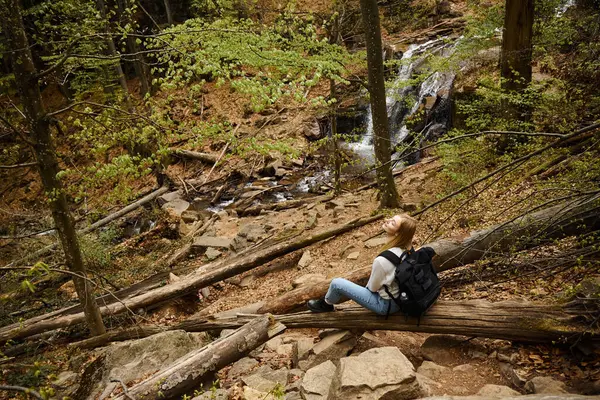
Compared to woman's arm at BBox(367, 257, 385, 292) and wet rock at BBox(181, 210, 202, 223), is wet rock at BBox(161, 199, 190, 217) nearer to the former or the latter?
wet rock at BBox(181, 210, 202, 223)

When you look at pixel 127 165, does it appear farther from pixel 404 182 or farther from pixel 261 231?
pixel 404 182

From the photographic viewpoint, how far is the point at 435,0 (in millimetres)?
22531

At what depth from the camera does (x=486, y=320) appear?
4.14 m

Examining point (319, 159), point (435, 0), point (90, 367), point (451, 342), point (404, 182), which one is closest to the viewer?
point (451, 342)

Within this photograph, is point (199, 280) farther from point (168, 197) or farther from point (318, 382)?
point (168, 197)

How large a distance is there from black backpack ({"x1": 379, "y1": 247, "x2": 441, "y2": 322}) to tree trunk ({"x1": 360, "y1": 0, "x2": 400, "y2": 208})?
3836 mm

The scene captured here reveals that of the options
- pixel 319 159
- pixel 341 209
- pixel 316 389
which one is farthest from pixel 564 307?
pixel 319 159

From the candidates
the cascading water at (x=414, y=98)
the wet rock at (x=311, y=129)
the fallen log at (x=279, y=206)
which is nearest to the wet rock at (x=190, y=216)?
the fallen log at (x=279, y=206)

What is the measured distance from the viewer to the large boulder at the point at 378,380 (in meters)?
3.45

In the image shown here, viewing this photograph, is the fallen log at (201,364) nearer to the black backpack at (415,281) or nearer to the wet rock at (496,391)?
the black backpack at (415,281)

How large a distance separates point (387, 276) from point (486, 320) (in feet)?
4.04

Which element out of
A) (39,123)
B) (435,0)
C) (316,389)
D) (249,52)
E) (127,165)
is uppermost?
(435,0)

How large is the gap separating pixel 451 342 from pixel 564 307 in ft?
4.51

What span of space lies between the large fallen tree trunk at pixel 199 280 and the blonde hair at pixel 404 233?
16.7 ft
